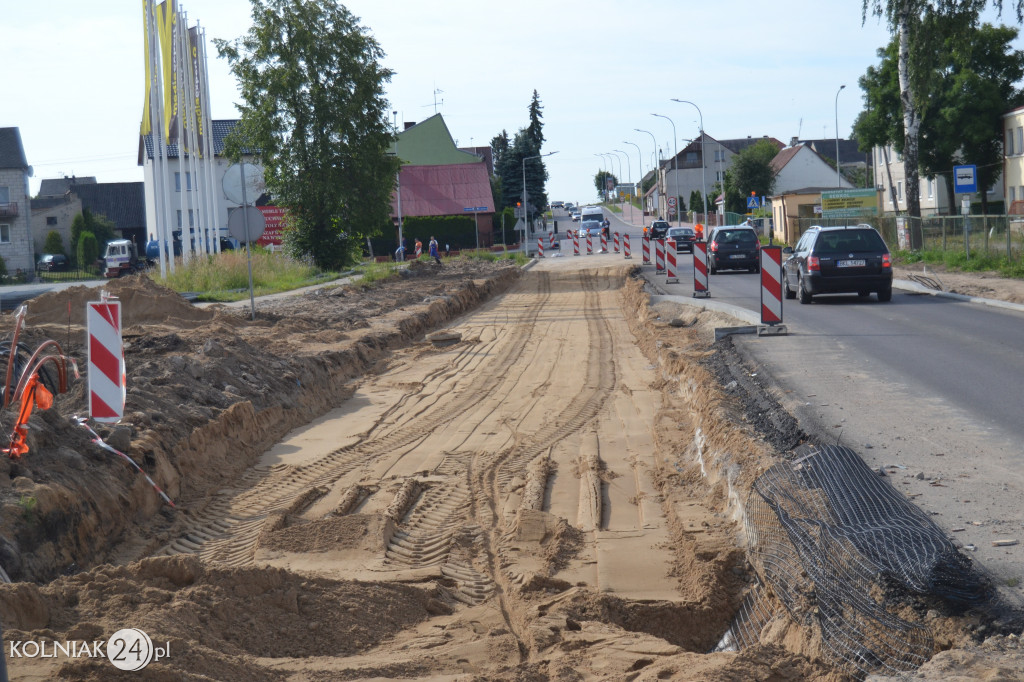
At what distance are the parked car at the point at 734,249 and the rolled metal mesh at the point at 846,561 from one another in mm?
26422

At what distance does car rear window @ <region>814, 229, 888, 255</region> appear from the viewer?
19.2 m

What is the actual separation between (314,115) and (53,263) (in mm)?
36868

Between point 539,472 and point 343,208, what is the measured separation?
2978 cm

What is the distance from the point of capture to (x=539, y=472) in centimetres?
781

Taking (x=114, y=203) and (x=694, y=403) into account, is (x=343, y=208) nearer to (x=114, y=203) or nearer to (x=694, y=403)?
(x=694, y=403)

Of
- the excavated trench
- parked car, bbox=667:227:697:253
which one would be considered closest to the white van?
parked car, bbox=667:227:697:253

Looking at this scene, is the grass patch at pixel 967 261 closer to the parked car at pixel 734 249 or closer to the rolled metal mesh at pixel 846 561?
the parked car at pixel 734 249

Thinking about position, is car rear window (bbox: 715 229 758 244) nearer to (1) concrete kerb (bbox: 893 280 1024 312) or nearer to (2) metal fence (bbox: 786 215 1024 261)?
(2) metal fence (bbox: 786 215 1024 261)

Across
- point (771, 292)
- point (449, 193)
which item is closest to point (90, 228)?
point (449, 193)

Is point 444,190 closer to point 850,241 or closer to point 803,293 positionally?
point 803,293

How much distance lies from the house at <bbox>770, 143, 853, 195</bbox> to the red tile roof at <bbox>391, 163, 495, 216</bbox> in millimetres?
42078

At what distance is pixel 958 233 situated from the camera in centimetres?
2753

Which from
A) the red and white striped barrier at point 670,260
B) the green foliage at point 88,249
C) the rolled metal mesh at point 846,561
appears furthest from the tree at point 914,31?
the green foliage at point 88,249

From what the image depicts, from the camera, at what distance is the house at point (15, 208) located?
59469mm
